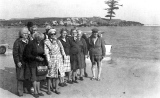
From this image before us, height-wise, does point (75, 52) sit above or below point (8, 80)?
above

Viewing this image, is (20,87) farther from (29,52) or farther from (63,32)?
(63,32)

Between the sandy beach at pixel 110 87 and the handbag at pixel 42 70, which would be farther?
the sandy beach at pixel 110 87

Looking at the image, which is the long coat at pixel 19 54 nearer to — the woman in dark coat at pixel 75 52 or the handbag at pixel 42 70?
the handbag at pixel 42 70

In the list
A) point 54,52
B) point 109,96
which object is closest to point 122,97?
point 109,96

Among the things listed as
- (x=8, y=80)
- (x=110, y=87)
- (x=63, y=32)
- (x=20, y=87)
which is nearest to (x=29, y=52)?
(x=20, y=87)

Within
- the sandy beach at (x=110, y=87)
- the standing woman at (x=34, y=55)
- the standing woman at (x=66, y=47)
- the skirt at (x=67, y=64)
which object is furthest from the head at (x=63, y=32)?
the sandy beach at (x=110, y=87)

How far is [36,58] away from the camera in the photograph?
423 centimetres

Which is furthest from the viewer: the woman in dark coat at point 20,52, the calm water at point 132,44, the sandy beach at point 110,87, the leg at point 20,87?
the calm water at point 132,44

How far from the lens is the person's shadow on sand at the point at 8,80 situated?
17.3 feet

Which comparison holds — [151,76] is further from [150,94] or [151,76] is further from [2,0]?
[2,0]

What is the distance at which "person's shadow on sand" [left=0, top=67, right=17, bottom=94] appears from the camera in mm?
5267

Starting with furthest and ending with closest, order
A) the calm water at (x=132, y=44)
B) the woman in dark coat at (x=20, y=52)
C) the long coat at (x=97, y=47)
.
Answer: the calm water at (x=132, y=44)
the long coat at (x=97, y=47)
the woman in dark coat at (x=20, y=52)

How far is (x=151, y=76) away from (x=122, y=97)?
2.48m

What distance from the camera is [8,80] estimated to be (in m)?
6.11
